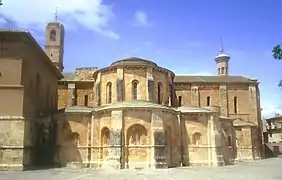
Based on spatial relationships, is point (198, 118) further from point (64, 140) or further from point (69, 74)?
point (69, 74)

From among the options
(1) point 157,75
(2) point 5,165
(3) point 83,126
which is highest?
(1) point 157,75

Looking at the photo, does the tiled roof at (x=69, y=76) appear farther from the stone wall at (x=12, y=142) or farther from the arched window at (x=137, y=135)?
the arched window at (x=137, y=135)

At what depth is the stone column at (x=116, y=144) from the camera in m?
25.9

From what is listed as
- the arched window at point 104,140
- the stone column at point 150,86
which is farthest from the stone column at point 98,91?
the arched window at point 104,140

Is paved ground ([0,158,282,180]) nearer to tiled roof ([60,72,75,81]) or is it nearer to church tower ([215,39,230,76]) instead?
tiled roof ([60,72,75,81])

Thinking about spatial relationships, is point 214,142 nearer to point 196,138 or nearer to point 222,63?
point 196,138

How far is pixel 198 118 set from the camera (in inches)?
1215

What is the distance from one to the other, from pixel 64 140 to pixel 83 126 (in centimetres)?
209

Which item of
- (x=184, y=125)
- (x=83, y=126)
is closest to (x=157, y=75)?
(x=184, y=125)

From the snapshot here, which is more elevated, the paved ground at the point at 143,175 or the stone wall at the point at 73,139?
the stone wall at the point at 73,139

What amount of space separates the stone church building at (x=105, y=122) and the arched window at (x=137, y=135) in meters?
0.08

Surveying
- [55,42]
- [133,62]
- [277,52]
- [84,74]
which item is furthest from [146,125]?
[55,42]

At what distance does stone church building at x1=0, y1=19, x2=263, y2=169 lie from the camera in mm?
25641

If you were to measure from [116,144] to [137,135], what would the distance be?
78.1 inches
